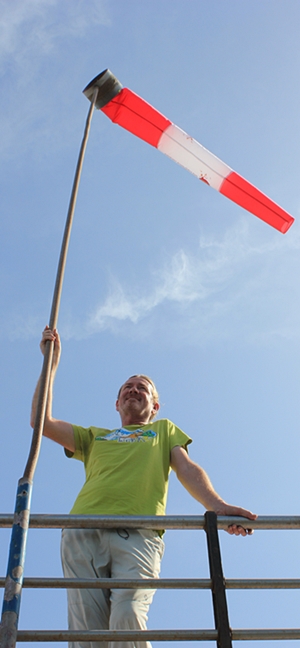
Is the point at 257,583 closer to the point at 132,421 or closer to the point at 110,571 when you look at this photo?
the point at 110,571

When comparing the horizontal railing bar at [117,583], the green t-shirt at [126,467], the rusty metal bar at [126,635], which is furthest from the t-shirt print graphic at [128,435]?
the rusty metal bar at [126,635]

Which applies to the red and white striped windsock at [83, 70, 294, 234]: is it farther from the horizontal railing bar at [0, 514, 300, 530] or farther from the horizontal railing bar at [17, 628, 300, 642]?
the horizontal railing bar at [17, 628, 300, 642]

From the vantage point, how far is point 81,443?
3.22 metres

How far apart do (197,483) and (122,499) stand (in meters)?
0.35

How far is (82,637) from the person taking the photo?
1.84 metres

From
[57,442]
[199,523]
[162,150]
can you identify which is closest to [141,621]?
[199,523]

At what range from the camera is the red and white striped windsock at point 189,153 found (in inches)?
168

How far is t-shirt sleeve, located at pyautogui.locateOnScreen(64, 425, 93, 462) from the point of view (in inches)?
127

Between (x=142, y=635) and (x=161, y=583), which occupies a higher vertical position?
(x=161, y=583)

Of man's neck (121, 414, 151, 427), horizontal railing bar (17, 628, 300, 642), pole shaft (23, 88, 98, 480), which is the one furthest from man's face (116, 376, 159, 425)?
horizontal railing bar (17, 628, 300, 642)

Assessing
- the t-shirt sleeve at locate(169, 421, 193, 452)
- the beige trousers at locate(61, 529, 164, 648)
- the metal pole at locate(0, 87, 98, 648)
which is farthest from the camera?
the t-shirt sleeve at locate(169, 421, 193, 452)

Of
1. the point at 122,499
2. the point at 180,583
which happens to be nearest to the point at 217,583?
the point at 180,583

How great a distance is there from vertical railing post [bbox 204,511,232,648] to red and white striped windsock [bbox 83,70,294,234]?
286 cm

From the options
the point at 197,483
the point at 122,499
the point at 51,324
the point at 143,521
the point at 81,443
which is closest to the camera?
the point at 143,521
